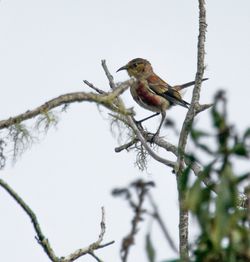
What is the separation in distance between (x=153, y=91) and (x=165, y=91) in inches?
12.9

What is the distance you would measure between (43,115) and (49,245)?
611 mm

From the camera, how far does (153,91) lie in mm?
9531

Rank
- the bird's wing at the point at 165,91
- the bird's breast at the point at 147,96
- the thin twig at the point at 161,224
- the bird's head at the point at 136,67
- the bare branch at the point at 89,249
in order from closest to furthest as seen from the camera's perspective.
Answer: the thin twig at the point at 161,224 → the bare branch at the point at 89,249 → the bird's breast at the point at 147,96 → the bird's wing at the point at 165,91 → the bird's head at the point at 136,67

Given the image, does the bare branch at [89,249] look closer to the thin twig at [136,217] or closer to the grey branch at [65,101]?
the grey branch at [65,101]

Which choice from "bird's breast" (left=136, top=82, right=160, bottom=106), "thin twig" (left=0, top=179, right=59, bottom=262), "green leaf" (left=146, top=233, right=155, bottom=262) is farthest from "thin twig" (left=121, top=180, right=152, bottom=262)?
"bird's breast" (left=136, top=82, right=160, bottom=106)

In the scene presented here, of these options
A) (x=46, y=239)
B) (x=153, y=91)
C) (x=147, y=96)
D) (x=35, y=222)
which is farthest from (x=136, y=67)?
(x=35, y=222)

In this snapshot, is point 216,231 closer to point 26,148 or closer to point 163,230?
point 163,230

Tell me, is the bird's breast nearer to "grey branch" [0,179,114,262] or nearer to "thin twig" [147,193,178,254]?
"grey branch" [0,179,114,262]

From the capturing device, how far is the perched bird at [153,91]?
9364 millimetres

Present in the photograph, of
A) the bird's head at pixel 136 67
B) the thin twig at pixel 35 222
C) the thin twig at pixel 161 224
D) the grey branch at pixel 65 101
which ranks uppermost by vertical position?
the bird's head at pixel 136 67

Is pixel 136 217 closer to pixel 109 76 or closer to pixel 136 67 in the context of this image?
pixel 109 76

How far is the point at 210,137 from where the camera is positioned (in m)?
1.62

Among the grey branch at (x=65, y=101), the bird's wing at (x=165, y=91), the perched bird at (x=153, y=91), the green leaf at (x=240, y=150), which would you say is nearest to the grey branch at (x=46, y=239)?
the grey branch at (x=65, y=101)

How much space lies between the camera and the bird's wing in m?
9.64
